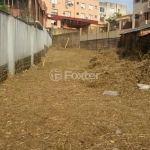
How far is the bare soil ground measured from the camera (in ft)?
10.5

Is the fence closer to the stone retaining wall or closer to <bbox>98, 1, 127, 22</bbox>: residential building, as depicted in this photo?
the stone retaining wall

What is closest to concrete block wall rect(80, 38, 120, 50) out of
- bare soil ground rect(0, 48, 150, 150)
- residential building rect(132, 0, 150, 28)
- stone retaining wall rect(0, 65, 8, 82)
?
residential building rect(132, 0, 150, 28)

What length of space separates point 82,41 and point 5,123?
25547mm

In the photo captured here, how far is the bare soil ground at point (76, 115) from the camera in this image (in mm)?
3189

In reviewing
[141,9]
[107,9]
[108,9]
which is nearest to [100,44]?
[141,9]

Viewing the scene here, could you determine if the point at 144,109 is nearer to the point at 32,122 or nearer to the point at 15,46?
the point at 32,122

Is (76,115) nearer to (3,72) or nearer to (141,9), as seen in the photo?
(3,72)

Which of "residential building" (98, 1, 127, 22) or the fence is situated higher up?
"residential building" (98, 1, 127, 22)

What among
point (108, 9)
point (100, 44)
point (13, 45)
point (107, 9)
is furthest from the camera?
point (108, 9)

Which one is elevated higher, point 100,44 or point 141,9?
point 141,9

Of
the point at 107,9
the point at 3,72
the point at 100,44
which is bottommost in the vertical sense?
the point at 3,72

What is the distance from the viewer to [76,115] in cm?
420

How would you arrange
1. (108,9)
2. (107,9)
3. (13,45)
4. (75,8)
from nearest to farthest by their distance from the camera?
(13,45)
(75,8)
(107,9)
(108,9)

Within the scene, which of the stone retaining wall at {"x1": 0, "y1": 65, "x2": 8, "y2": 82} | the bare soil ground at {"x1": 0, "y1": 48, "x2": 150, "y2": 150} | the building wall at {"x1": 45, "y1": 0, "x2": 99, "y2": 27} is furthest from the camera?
the building wall at {"x1": 45, "y1": 0, "x2": 99, "y2": 27}
